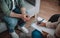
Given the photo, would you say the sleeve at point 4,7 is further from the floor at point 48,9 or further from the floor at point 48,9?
the floor at point 48,9

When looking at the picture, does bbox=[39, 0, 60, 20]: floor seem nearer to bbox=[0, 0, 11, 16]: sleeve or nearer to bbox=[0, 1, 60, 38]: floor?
bbox=[0, 1, 60, 38]: floor

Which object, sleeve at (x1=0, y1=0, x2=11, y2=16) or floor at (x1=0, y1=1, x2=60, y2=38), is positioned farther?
floor at (x1=0, y1=1, x2=60, y2=38)

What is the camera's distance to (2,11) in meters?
1.71

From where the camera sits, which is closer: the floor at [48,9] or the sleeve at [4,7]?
the sleeve at [4,7]

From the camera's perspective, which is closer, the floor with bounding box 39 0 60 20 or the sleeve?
the sleeve

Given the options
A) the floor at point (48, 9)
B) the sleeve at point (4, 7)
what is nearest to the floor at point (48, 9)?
the floor at point (48, 9)

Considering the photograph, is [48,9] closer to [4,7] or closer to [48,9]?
[48,9]

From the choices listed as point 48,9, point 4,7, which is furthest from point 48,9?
point 4,7

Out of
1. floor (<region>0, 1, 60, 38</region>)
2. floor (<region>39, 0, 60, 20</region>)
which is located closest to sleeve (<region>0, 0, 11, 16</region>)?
floor (<region>0, 1, 60, 38</region>)

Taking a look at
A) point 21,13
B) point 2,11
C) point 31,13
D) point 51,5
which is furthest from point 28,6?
point 51,5

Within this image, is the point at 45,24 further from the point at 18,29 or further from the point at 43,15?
the point at 43,15

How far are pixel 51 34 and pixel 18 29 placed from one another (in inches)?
37.0

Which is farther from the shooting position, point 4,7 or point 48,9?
point 48,9

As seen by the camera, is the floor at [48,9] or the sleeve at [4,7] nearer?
the sleeve at [4,7]
